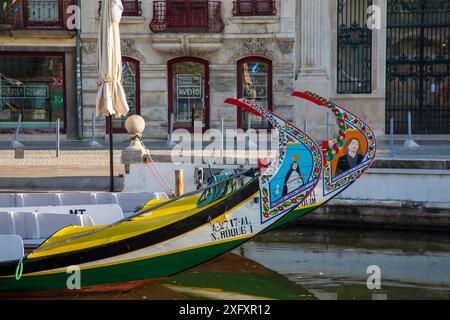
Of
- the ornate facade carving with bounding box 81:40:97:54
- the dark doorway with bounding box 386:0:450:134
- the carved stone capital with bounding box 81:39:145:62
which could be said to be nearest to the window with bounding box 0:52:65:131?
the ornate facade carving with bounding box 81:40:97:54

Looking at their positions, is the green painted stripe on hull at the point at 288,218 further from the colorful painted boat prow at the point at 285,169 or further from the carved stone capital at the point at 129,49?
the carved stone capital at the point at 129,49

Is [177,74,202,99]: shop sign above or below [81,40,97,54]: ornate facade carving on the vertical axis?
below

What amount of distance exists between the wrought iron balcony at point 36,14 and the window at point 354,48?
27.8ft

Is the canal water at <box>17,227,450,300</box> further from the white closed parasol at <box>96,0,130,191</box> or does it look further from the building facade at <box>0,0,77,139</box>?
the building facade at <box>0,0,77,139</box>

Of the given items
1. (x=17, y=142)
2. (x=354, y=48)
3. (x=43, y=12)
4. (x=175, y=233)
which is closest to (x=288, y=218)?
(x=175, y=233)

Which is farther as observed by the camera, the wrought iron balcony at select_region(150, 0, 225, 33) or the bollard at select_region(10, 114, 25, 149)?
the wrought iron balcony at select_region(150, 0, 225, 33)

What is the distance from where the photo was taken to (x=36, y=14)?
27.4 meters

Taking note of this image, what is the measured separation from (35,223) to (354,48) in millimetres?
16464

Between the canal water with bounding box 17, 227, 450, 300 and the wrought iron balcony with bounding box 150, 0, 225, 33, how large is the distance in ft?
38.4

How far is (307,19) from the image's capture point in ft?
88.6

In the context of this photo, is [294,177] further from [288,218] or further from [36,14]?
[36,14]

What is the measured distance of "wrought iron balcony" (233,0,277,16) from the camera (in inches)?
1059
